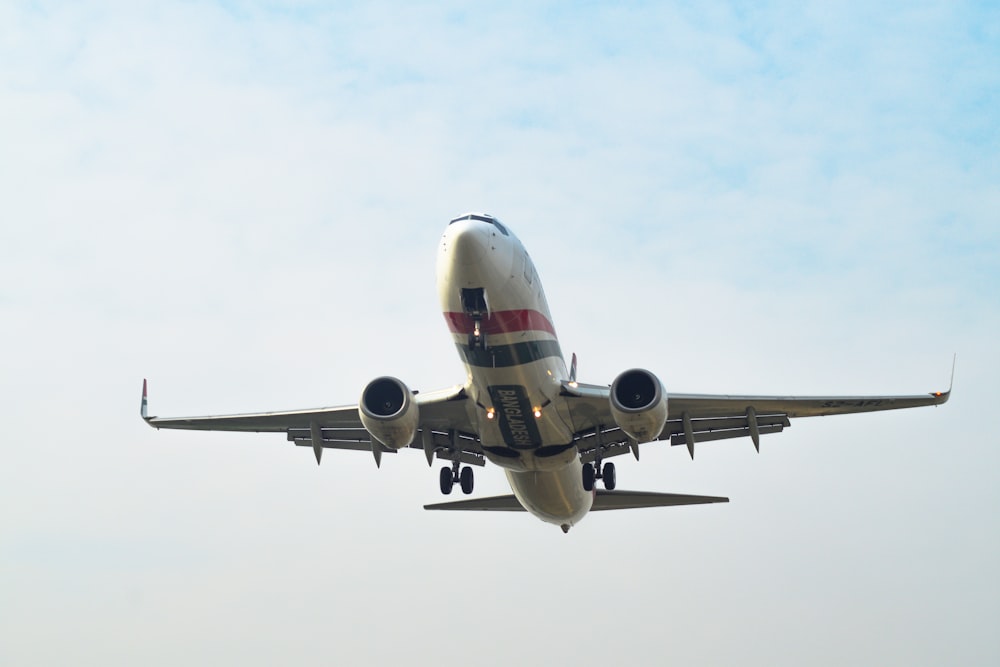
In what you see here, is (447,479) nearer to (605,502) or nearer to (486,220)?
(605,502)

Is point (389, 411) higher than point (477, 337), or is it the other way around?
point (477, 337)

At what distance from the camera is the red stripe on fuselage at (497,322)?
23.8 metres

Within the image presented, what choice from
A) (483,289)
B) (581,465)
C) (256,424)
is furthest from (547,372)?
(256,424)

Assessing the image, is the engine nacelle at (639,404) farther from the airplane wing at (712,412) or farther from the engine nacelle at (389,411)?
the engine nacelle at (389,411)

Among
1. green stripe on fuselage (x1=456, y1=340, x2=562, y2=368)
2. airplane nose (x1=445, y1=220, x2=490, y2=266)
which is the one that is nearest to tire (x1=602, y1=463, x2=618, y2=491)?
green stripe on fuselage (x1=456, y1=340, x2=562, y2=368)

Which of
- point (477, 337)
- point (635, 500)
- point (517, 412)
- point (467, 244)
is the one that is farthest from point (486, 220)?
point (635, 500)

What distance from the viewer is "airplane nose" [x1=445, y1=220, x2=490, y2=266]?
2277 cm

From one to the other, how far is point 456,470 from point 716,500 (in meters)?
6.52

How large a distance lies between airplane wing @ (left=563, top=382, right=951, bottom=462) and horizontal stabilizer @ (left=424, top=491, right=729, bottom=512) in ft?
8.31

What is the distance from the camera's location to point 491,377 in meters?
24.7

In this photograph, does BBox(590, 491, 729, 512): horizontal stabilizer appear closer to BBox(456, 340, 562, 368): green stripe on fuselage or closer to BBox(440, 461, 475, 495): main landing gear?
BBox(440, 461, 475, 495): main landing gear

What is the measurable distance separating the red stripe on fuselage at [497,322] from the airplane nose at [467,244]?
4.48 ft

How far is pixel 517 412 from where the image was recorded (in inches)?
1006

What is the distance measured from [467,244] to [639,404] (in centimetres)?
501
